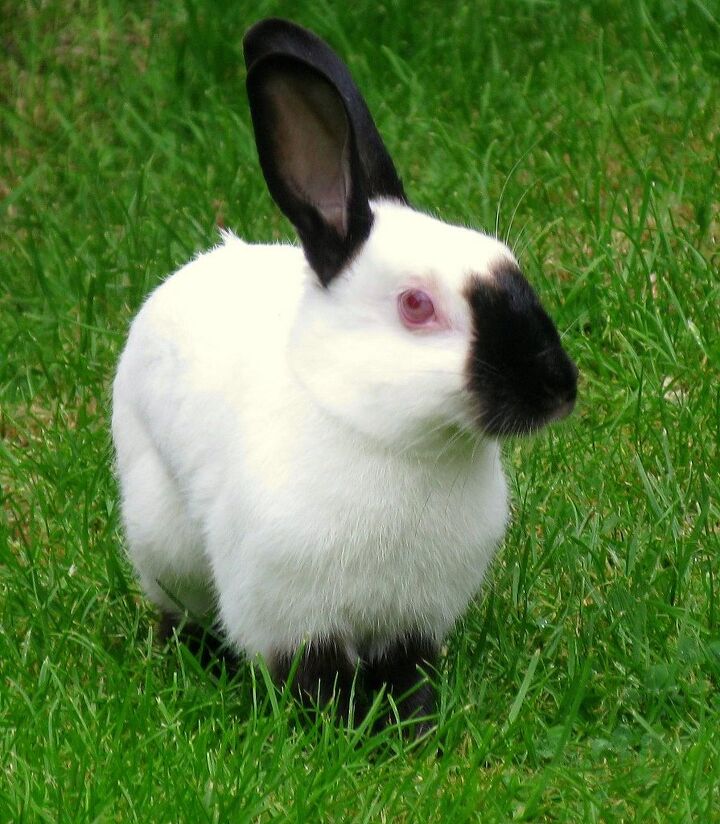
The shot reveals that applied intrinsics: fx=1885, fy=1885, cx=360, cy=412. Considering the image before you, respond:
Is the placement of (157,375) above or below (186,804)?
above

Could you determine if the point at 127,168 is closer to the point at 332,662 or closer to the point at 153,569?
the point at 153,569

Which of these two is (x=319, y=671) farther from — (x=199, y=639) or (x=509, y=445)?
(x=509, y=445)

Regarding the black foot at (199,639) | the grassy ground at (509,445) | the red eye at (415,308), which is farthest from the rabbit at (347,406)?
the black foot at (199,639)

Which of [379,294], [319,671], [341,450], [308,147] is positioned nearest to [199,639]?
[319,671]

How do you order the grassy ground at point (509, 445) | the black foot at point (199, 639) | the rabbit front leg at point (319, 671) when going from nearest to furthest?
the grassy ground at point (509, 445) < the rabbit front leg at point (319, 671) < the black foot at point (199, 639)

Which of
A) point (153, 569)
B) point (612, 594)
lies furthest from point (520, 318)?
point (153, 569)

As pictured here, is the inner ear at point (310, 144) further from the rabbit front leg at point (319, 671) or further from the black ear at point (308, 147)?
the rabbit front leg at point (319, 671)
